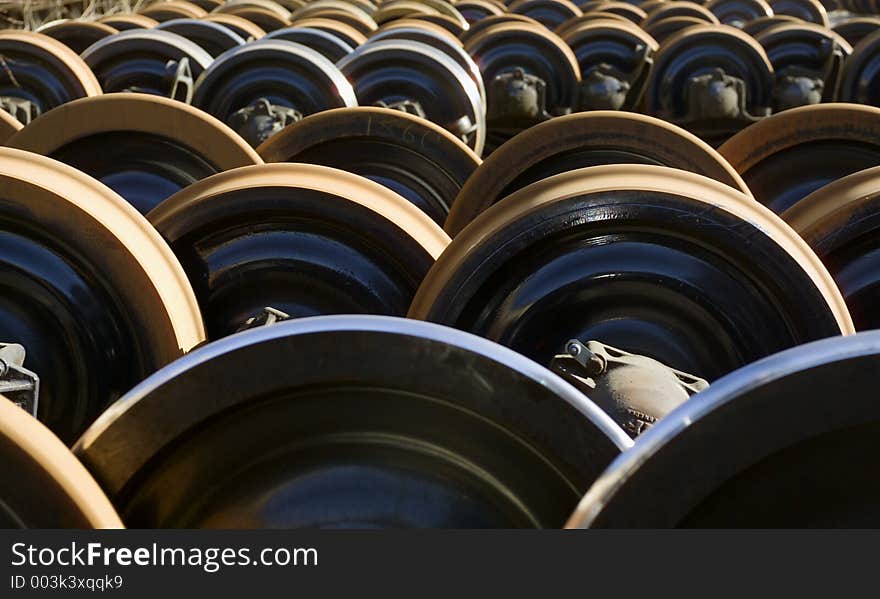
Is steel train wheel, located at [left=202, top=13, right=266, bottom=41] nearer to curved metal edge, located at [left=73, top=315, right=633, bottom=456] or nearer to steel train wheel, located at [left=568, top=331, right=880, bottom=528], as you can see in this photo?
curved metal edge, located at [left=73, top=315, right=633, bottom=456]

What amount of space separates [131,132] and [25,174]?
100cm

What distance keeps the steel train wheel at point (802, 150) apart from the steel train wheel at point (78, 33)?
3813 mm

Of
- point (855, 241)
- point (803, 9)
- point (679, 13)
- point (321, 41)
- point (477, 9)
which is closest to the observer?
point (855, 241)

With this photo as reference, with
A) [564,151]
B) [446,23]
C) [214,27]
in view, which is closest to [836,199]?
[564,151]

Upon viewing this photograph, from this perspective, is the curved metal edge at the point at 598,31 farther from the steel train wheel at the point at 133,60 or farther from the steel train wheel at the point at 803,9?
the steel train wheel at the point at 803,9

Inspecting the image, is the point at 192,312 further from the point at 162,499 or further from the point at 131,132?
the point at 131,132

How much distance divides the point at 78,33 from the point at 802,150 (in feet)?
13.3

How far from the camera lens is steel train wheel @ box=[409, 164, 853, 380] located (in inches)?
73.2

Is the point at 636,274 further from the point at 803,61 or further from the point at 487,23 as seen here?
the point at 487,23

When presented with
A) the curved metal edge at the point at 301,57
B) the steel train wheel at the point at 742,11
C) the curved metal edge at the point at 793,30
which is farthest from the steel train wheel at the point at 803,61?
the curved metal edge at the point at 301,57

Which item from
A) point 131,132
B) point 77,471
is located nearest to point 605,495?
point 77,471

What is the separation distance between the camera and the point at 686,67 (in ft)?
16.5

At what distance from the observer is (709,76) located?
15.9 feet

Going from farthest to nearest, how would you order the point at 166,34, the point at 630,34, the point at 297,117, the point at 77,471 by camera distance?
the point at 630,34, the point at 166,34, the point at 297,117, the point at 77,471
